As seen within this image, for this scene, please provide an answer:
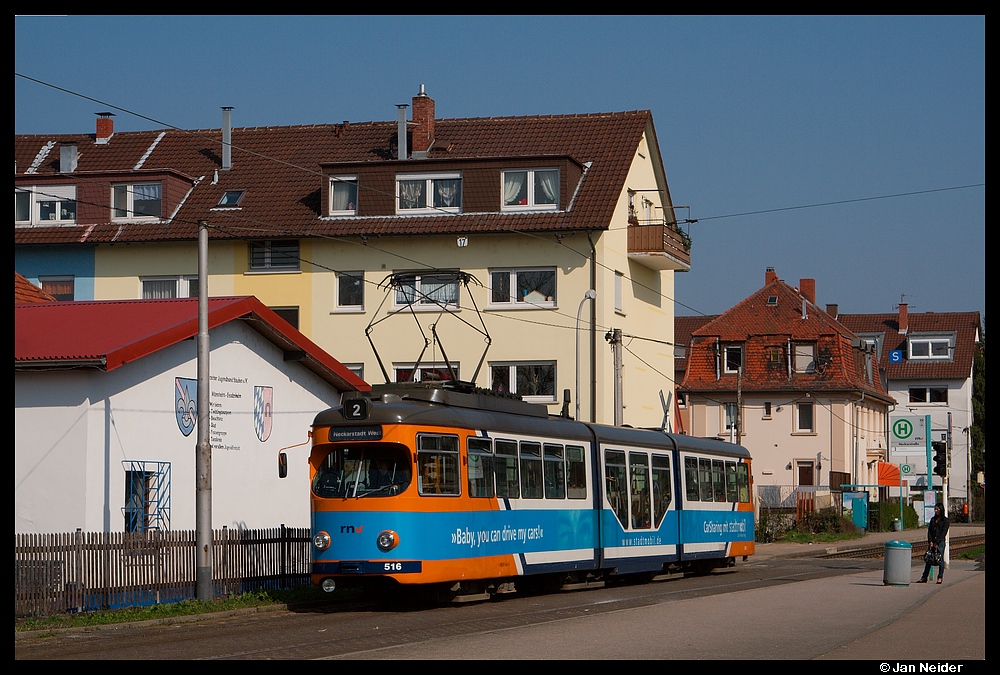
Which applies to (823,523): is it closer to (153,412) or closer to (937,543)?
(937,543)

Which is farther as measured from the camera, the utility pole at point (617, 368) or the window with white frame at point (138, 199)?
the window with white frame at point (138, 199)

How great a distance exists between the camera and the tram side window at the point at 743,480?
33750mm

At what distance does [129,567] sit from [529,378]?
22.5 metres

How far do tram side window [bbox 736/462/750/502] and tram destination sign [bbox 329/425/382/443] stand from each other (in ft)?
50.1

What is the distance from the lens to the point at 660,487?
28500mm

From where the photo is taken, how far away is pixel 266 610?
21.0m

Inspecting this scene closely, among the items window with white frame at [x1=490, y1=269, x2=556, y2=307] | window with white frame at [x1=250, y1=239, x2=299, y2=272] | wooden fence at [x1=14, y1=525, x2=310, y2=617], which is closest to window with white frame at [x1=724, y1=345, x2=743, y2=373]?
window with white frame at [x1=490, y1=269, x2=556, y2=307]

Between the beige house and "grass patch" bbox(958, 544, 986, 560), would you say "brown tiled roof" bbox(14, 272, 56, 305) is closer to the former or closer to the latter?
the beige house

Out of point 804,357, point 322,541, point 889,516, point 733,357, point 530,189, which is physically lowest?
point 889,516

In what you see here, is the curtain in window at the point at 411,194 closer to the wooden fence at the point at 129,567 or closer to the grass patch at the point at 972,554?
the grass patch at the point at 972,554

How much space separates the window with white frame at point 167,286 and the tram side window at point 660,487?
19719mm

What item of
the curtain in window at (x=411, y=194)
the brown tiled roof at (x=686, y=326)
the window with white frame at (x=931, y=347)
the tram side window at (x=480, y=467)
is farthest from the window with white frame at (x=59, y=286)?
→ the window with white frame at (x=931, y=347)

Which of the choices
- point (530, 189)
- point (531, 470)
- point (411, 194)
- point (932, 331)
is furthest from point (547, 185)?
point (932, 331)

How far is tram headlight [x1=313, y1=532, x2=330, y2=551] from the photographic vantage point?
20578 millimetres
